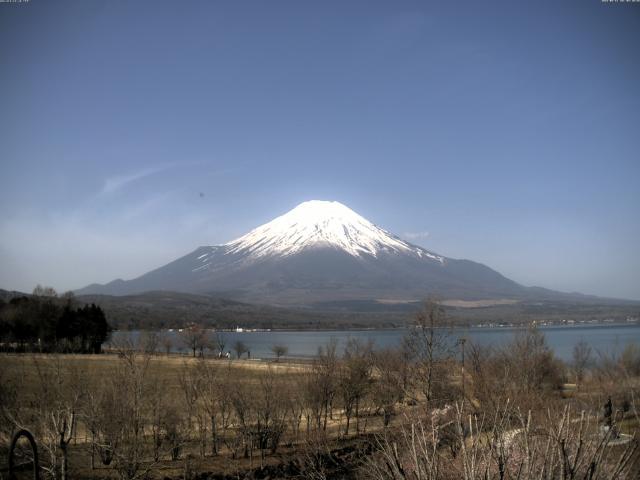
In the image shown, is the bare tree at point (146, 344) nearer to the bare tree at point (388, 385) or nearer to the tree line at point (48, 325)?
the bare tree at point (388, 385)

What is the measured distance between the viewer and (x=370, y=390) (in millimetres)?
28203

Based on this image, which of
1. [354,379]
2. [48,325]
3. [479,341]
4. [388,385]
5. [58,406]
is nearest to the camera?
[58,406]

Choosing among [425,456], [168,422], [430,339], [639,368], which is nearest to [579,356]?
[639,368]

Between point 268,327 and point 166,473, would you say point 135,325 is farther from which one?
point 166,473

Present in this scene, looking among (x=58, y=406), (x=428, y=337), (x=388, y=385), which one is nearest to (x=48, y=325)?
(x=388, y=385)

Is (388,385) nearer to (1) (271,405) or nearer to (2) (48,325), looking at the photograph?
(1) (271,405)

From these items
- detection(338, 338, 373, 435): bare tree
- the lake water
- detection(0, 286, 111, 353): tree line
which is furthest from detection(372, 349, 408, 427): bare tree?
detection(0, 286, 111, 353): tree line

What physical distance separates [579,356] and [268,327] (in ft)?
480

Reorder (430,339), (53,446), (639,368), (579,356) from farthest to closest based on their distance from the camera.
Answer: (579,356) < (639,368) < (430,339) < (53,446)

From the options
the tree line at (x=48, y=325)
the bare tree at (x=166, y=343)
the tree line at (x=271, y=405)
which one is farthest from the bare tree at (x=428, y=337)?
the bare tree at (x=166, y=343)

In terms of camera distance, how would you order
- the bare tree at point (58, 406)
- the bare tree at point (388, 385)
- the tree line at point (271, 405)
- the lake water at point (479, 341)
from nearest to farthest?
the bare tree at point (58, 406) < the tree line at point (271, 405) < the bare tree at point (388, 385) < the lake water at point (479, 341)

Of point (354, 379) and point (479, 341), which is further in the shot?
point (479, 341)

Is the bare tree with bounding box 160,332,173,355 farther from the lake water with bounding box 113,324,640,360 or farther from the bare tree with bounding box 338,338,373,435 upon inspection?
the bare tree with bounding box 338,338,373,435

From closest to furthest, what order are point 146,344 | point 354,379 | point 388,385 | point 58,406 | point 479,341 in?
point 58,406 < point 146,344 < point 388,385 < point 354,379 < point 479,341
